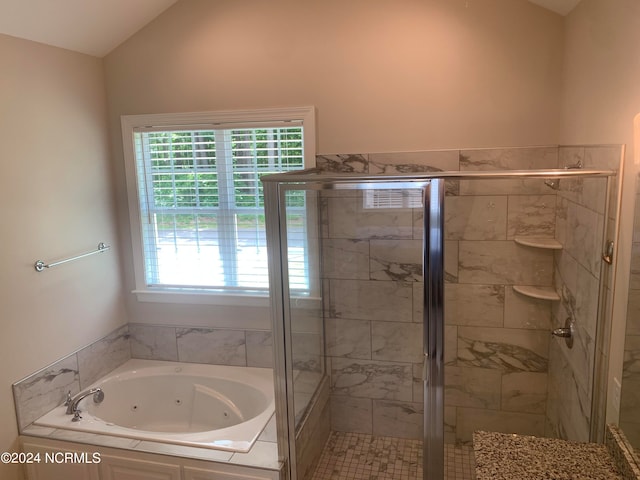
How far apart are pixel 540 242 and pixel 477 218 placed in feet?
1.12

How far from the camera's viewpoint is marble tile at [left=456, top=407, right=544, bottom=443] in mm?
2693

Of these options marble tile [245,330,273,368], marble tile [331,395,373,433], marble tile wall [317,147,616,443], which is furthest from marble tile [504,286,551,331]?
marble tile [245,330,273,368]

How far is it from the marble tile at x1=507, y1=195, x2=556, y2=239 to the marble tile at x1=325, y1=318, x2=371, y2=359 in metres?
1.02

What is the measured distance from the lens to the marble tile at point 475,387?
2762 millimetres

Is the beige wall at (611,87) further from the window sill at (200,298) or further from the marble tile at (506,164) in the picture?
the window sill at (200,298)

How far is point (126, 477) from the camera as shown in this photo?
2.55 metres

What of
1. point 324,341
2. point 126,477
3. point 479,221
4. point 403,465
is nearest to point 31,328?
point 126,477

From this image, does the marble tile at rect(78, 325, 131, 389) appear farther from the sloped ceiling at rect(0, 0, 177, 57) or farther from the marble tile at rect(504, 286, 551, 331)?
the marble tile at rect(504, 286, 551, 331)

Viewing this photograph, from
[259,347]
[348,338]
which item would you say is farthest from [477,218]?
[259,347]

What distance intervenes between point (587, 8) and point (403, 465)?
250 cm

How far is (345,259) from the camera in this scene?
2973 millimetres

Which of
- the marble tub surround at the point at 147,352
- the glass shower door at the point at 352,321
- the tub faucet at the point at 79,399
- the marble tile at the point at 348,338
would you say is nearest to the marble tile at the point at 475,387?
the glass shower door at the point at 352,321

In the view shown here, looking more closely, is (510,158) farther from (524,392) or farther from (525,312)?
(524,392)

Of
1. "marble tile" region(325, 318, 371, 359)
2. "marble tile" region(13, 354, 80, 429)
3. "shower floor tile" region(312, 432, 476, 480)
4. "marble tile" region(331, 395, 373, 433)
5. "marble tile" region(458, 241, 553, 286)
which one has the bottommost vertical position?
"shower floor tile" region(312, 432, 476, 480)
